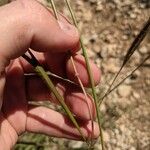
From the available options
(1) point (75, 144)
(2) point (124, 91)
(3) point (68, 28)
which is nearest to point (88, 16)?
(2) point (124, 91)

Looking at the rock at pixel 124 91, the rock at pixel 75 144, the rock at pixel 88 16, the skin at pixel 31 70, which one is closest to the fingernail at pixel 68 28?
the skin at pixel 31 70

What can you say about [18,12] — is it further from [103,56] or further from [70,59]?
[103,56]

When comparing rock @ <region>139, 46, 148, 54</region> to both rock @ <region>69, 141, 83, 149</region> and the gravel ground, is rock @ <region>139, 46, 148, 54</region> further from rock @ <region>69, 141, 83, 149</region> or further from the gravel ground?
rock @ <region>69, 141, 83, 149</region>

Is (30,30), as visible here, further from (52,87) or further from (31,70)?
(31,70)

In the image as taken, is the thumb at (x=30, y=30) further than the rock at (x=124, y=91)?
No

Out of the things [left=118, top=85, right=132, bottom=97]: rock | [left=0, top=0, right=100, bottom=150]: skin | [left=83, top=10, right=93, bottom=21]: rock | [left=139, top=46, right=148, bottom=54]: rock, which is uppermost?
[left=0, top=0, right=100, bottom=150]: skin

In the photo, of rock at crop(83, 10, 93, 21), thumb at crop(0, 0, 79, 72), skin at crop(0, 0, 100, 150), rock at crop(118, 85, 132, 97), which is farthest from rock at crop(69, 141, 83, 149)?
thumb at crop(0, 0, 79, 72)

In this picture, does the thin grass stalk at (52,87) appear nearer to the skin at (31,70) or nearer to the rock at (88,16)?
the skin at (31,70)
